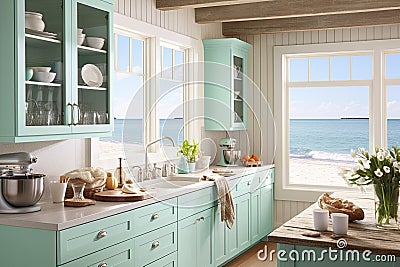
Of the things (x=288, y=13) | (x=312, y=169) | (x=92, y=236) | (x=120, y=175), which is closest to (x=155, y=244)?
(x=120, y=175)

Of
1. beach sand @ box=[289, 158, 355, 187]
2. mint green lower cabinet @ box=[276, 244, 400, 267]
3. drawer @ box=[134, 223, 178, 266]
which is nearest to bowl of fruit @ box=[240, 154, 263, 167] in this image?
beach sand @ box=[289, 158, 355, 187]

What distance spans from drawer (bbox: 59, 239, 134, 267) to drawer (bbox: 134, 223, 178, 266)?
0.28 ft

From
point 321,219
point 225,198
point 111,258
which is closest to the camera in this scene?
point 321,219

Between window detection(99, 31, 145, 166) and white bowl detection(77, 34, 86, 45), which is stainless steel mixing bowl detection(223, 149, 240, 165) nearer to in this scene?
window detection(99, 31, 145, 166)

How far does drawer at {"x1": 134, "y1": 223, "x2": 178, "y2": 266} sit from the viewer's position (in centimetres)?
338

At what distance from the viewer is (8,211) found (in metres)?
2.89

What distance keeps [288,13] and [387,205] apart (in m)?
2.77

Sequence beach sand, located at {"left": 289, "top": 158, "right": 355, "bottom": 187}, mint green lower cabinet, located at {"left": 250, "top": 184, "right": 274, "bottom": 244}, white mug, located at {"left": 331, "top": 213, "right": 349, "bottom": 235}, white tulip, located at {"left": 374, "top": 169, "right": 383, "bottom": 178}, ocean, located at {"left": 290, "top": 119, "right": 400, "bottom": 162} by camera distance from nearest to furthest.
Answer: white mug, located at {"left": 331, "top": 213, "right": 349, "bottom": 235} < white tulip, located at {"left": 374, "top": 169, "right": 383, "bottom": 178} < mint green lower cabinet, located at {"left": 250, "top": 184, "right": 274, "bottom": 244} < ocean, located at {"left": 290, "top": 119, "right": 400, "bottom": 162} < beach sand, located at {"left": 289, "top": 158, "right": 355, "bottom": 187}

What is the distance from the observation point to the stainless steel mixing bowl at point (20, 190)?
9.39 feet

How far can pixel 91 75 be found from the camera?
11.4 feet

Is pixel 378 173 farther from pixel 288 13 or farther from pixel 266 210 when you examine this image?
pixel 266 210

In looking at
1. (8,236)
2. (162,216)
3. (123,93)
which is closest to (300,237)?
Answer: (162,216)

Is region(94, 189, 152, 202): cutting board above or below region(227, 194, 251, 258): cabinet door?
above

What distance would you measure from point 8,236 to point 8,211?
0.16 metres
